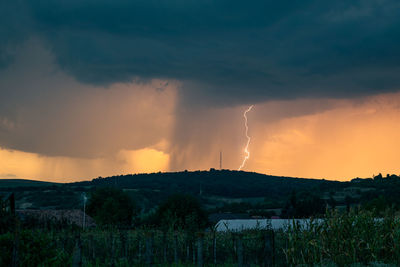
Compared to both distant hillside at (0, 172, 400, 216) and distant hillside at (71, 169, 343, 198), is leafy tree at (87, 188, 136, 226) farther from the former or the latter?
distant hillside at (71, 169, 343, 198)

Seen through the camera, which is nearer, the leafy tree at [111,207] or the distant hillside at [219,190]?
the leafy tree at [111,207]

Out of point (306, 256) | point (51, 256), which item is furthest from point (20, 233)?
point (306, 256)

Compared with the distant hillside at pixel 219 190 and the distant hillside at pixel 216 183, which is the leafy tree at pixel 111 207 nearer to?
the distant hillside at pixel 219 190

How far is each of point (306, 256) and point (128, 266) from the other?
11450 millimetres

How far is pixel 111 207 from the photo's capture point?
94875 mm

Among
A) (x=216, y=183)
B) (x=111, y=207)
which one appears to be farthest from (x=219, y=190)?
(x=111, y=207)

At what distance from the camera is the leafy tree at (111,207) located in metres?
91.2

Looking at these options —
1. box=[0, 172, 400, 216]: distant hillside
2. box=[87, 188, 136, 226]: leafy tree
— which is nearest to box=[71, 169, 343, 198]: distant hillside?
box=[0, 172, 400, 216]: distant hillside

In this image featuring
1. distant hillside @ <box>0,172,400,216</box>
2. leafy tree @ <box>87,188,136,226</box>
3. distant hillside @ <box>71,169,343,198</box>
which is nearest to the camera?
leafy tree @ <box>87,188,136,226</box>

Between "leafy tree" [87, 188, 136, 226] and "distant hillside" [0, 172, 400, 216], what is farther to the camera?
"distant hillside" [0, 172, 400, 216]

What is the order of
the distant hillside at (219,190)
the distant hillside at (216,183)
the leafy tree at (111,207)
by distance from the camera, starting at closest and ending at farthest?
the leafy tree at (111,207), the distant hillside at (219,190), the distant hillside at (216,183)

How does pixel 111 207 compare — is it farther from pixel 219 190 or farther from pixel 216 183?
pixel 216 183

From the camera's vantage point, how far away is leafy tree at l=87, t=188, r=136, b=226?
3590 inches

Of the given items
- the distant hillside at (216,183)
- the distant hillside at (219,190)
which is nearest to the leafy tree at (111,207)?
the distant hillside at (219,190)
